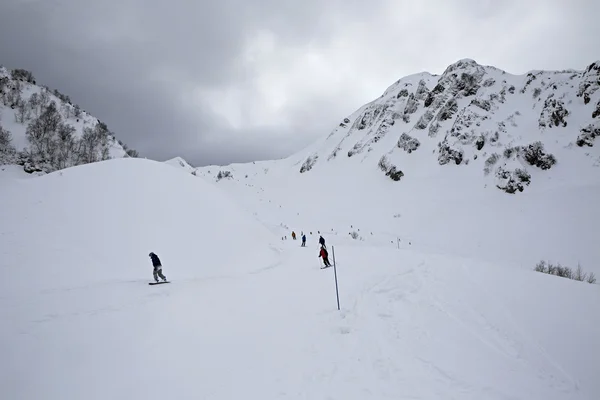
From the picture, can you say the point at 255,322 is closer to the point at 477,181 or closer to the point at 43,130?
the point at 477,181

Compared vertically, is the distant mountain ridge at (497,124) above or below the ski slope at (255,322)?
above

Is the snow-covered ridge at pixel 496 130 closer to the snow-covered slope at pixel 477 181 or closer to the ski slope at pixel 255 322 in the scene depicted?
the snow-covered slope at pixel 477 181

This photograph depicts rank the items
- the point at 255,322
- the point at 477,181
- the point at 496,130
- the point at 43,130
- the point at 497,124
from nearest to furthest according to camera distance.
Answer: the point at 255,322 < the point at 477,181 < the point at 43,130 < the point at 496,130 < the point at 497,124

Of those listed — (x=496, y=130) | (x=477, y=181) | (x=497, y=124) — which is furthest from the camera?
(x=497, y=124)

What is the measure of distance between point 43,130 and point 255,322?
4318 centimetres

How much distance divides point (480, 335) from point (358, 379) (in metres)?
3.74

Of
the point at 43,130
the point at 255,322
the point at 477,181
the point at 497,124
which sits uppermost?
the point at 43,130

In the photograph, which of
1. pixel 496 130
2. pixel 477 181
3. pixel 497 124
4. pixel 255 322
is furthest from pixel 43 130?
pixel 497 124

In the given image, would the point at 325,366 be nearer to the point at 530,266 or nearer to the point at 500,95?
the point at 530,266

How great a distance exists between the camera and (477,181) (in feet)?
104

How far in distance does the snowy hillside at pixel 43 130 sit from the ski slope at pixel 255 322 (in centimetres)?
2328

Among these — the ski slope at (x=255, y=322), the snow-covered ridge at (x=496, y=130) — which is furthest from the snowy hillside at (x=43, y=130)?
the snow-covered ridge at (x=496, y=130)

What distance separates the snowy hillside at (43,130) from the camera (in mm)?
30406

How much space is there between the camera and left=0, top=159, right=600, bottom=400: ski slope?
4941mm
